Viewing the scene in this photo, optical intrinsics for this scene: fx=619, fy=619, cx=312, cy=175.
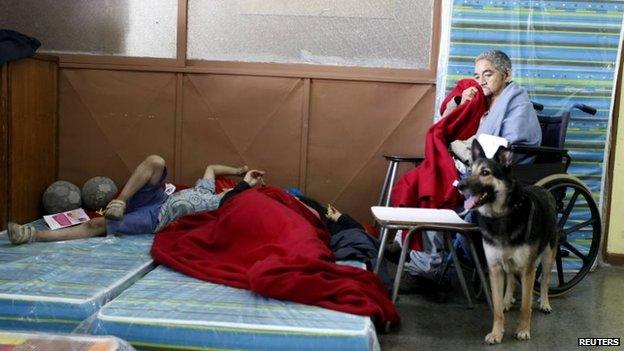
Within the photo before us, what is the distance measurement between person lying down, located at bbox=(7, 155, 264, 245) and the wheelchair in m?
1.12

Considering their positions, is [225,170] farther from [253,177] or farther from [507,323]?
[507,323]

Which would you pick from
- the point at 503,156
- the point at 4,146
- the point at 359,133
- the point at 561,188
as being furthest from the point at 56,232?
the point at 561,188

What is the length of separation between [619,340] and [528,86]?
5.92 ft

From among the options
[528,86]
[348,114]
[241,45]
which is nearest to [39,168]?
[241,45]

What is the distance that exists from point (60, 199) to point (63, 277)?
4.50 ft

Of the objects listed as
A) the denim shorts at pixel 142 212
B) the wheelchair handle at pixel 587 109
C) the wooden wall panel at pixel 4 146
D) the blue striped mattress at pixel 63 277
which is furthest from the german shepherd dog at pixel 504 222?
the wooden wall panel at pixel 4 146

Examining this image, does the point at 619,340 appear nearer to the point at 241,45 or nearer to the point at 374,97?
the point at 374,97

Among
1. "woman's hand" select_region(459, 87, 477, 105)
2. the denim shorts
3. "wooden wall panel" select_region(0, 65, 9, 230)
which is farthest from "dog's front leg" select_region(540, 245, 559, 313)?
"wooden wall panel" select_region(0, 65, 9, 230)

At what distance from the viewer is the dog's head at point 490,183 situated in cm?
263

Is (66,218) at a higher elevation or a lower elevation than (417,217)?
lower

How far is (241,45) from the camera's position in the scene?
4227mm

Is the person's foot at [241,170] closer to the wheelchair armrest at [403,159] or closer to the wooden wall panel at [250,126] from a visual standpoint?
the wooden wall panel at [250,126]

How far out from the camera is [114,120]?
167 inches

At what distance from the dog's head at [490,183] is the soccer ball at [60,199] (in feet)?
8.08
